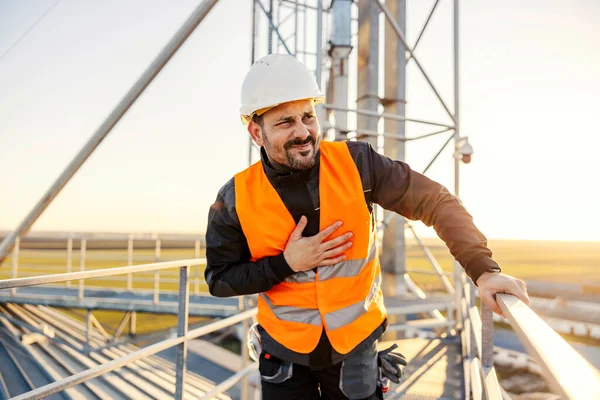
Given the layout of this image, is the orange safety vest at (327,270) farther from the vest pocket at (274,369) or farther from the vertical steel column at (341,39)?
the vertical steel column at (341,39)

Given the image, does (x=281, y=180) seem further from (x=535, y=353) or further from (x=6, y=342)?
(x=6, y=342)

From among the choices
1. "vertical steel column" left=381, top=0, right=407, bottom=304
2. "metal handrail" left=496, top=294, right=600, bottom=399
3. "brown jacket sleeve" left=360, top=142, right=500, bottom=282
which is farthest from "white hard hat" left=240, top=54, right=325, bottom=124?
"vertical steel column" left=381, top=0, right=407, bottom=304

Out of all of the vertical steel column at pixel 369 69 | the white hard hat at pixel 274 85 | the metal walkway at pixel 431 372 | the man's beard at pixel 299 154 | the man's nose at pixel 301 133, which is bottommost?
the metal walkway at pixel 431 372

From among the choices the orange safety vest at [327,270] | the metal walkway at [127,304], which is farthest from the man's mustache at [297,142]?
the metal walkway at [127,304]

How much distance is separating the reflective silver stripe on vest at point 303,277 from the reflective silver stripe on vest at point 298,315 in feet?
0.33

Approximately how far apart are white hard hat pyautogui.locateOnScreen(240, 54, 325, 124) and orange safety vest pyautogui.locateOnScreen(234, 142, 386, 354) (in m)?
0.24

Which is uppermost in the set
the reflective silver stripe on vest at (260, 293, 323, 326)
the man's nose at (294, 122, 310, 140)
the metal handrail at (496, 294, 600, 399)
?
the man's nose at (294, 122, 310, 140)

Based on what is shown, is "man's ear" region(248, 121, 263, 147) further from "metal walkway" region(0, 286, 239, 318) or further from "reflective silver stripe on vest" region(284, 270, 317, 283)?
"metal walkway" region(0, 286, 239, 318)

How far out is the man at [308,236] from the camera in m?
1.41

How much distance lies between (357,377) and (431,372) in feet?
9.60

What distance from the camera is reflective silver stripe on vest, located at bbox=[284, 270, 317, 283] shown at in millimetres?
1447

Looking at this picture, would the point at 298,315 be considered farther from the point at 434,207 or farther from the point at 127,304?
the point at 127,304

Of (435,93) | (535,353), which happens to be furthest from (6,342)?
(535,353)

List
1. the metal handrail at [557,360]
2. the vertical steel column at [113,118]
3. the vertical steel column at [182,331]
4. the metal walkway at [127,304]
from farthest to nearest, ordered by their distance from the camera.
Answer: the metal walkway at [127,304] < the vertical steel column at [113,118] < the vertical steel column at [182,331] < the metal handrail at [557,360]
